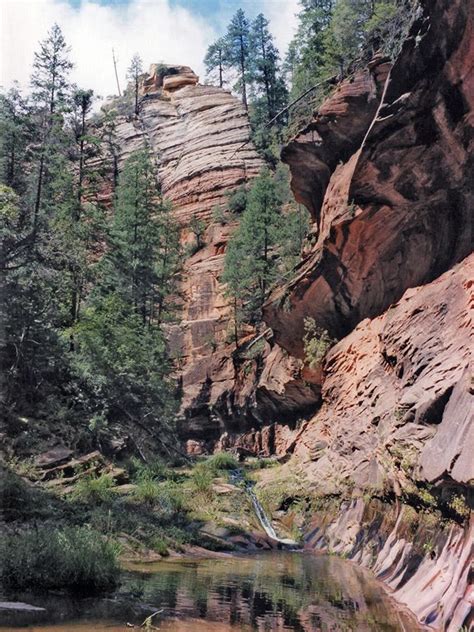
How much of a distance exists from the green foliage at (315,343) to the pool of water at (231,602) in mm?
12508

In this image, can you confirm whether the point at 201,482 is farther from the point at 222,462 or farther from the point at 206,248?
the point at 206,248

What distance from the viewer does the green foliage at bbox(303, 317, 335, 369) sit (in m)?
25.7

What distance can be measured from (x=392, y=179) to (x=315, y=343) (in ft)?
29.6

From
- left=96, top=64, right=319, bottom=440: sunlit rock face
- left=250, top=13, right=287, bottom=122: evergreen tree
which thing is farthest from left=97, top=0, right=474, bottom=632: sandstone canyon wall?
left=250, top=13, right=287, bottom=122: evergreen tree

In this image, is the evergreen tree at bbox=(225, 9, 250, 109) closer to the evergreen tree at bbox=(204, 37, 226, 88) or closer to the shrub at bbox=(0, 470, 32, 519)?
the evergreen tree at bbox=(204, 37, 226, 88)

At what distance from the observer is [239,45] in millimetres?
67750

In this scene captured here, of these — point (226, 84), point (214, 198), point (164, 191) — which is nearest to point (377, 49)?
point (214, 198)

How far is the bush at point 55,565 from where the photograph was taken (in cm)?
846

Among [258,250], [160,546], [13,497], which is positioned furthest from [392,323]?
[258,250]

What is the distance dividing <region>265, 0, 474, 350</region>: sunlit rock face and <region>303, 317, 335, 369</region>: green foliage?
36 cm

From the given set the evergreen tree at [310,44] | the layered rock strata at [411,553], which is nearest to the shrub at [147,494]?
the layered rock strata at [411,553]

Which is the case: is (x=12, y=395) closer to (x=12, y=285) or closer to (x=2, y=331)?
(x=2, y=331)

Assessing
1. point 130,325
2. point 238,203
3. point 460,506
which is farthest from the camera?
point 238,203

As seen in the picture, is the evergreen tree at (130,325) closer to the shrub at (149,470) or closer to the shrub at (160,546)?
the shrub at (149,470)
